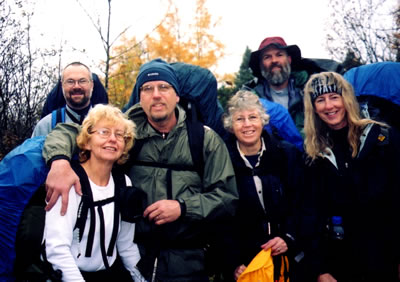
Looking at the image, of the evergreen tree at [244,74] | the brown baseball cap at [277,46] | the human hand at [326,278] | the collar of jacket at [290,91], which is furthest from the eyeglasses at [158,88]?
the evergreen tree at [244,74]

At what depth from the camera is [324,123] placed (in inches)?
139

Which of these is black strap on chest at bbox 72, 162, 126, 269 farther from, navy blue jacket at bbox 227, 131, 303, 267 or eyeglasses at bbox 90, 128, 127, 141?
navy blue jacket at bbox 227, 131, 303, 267

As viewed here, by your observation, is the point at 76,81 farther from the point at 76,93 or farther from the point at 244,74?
the point at 244,74

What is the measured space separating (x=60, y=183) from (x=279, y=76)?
3.62 metres

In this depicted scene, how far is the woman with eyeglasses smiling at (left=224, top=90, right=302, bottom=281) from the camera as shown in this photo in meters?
3.28

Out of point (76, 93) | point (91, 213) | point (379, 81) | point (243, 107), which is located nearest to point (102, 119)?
point (91, 213)

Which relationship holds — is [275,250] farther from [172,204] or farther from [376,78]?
[376,78]

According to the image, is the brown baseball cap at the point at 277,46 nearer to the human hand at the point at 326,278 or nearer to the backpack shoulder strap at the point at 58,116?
the backpack shoulder strap at the point at 58,116

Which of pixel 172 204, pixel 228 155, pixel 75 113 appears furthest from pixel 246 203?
pixel 75 113

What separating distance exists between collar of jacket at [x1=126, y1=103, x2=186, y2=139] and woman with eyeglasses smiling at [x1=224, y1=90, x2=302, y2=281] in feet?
1.97

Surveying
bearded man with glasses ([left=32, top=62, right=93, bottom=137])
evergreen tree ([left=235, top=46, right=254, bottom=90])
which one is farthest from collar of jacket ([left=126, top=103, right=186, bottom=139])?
evergreen tree ([left=235, top=46, right=254, bottom=90])

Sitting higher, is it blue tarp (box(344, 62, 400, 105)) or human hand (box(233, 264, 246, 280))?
blue tarp (box(344, 62, 400, 105))

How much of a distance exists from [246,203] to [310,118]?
1100 mm

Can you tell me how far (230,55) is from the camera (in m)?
20.2
